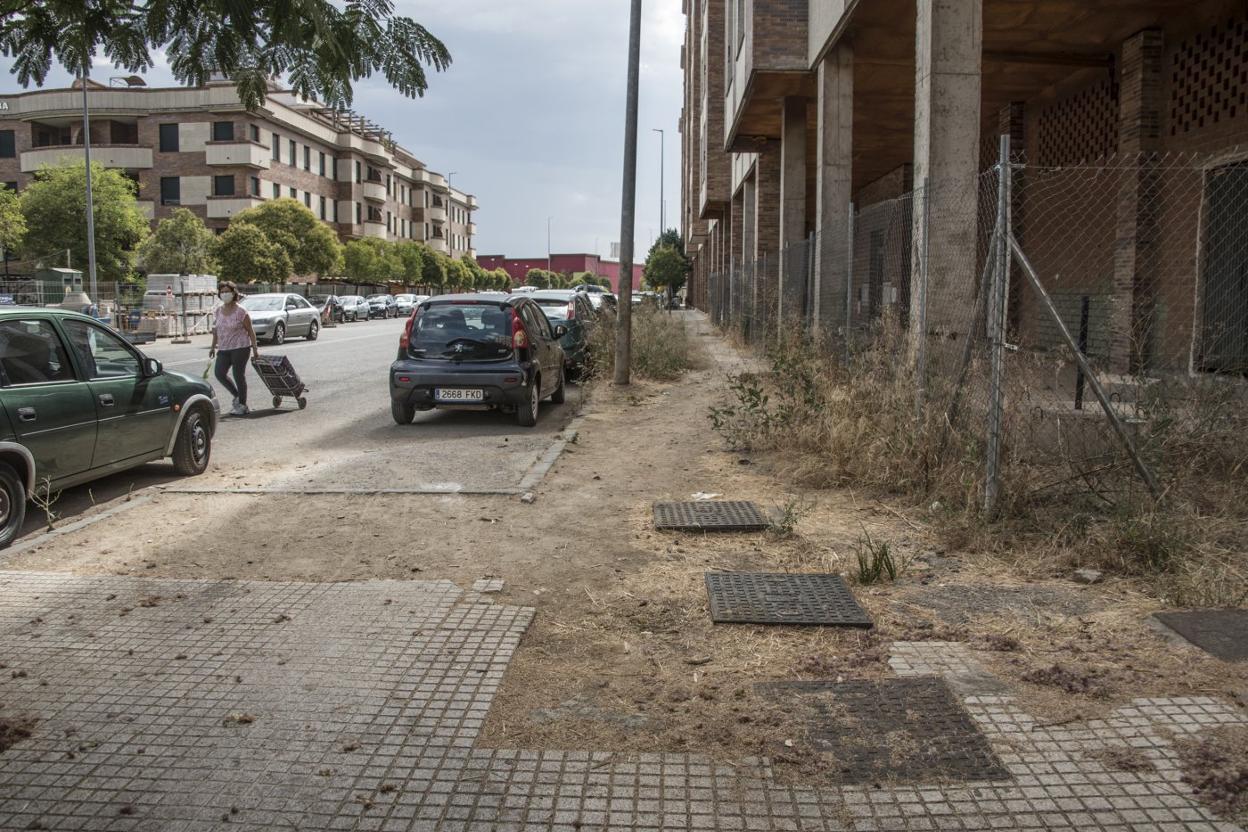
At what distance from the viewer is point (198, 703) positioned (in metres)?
3.89

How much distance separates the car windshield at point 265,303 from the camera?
2911 cm

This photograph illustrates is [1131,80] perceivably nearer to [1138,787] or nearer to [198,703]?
[1138,787]

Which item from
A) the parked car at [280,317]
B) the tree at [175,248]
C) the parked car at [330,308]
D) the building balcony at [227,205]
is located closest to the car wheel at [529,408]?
the parked car at [280,317]

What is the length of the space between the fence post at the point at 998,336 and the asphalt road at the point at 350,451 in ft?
11.9

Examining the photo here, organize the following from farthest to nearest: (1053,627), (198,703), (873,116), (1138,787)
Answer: (873,116), (1053,627), (198,703), (1138,787)

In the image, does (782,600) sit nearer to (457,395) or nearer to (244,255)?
(457,395)

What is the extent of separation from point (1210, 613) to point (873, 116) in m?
18.6

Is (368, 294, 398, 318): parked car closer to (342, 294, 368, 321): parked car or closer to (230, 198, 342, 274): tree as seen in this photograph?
(342, 294, 368, 321): parked car

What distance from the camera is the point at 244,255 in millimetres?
49562

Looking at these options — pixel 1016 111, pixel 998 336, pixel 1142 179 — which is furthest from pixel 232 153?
pixel 998 336

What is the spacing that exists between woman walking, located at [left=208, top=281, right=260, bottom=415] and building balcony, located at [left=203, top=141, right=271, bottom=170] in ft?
169

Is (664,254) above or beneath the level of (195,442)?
above

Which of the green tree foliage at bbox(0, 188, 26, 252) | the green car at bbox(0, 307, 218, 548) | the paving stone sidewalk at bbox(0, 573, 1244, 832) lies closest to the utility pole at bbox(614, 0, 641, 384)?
the green car at bbox(0, 307, 218, 548)

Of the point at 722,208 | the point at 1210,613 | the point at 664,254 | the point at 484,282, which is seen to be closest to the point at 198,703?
the point at 1210,613
